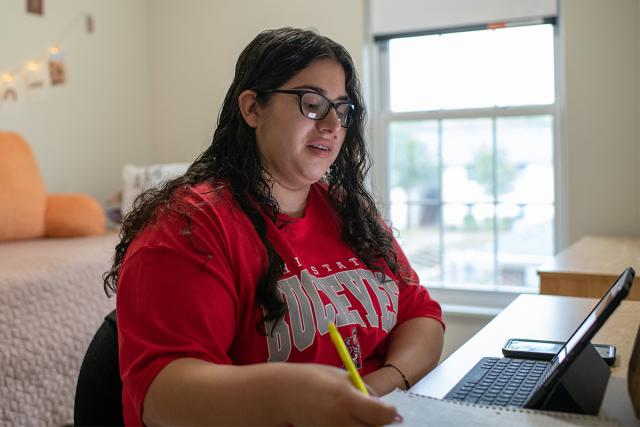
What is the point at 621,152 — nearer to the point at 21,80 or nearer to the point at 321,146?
the point at 321,146

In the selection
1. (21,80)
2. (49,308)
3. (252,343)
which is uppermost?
(21,80)

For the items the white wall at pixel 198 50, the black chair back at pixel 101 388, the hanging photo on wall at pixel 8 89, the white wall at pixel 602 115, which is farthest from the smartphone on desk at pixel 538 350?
the hanging photo on wall at pixel 8 89

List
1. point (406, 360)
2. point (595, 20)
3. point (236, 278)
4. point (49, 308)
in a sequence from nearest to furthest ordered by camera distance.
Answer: point (236, 278) → point (406, 360) → point (49, 308) → point (595, 20)

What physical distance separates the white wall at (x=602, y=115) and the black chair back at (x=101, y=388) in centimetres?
241

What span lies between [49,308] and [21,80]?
1.51m

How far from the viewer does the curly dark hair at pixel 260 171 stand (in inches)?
44.5

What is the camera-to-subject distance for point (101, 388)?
1.16 metres

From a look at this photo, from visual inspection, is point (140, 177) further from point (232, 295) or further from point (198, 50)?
point (232, 295)

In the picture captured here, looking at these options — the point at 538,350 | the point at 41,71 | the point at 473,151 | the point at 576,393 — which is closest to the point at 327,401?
the point at 576,393

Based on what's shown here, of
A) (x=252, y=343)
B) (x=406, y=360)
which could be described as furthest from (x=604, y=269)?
(x=252, y=343)

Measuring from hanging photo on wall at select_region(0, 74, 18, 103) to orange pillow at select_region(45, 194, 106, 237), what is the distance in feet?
1.68

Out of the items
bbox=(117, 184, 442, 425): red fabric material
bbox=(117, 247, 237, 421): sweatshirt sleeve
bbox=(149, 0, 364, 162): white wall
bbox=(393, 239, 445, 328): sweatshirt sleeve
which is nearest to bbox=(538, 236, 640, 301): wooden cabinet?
bbox=(393, 239, 445, 328): sweatshirt sleeve

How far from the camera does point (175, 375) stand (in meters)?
0.89

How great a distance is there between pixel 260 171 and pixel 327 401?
63cm
